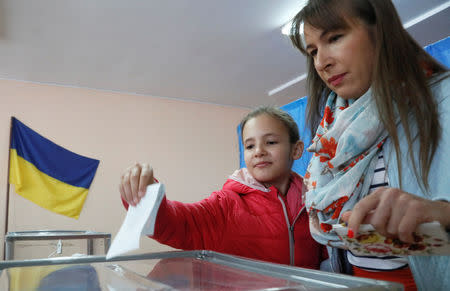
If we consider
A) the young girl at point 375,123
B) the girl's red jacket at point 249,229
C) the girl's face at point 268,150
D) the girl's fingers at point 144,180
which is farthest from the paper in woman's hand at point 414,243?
the girl's face at point 268,150

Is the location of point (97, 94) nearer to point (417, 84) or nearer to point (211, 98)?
point (211, 98)

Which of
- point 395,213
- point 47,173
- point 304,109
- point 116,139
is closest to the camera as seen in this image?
point 395,213

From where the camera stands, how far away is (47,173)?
440cm

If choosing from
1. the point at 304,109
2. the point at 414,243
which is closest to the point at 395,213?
the point at 414,243

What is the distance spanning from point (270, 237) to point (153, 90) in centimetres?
430

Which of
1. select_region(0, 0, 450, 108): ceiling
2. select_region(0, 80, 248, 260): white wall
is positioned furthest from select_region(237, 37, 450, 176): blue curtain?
select_region(0, 80, 248, 260): white wall

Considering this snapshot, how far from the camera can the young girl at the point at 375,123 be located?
613mm

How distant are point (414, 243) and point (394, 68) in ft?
1.29

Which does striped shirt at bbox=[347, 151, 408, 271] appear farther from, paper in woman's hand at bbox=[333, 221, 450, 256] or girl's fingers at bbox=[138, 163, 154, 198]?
girl's fingers at bbox=[138, 163, 154, 198]

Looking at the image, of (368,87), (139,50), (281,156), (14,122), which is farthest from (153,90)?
(368,87)

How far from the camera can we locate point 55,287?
44cm

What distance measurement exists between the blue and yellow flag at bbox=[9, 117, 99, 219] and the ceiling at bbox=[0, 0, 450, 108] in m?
A: 0.76

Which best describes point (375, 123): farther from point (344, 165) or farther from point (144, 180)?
point (144, 180)

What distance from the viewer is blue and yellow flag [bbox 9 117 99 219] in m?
4.29
